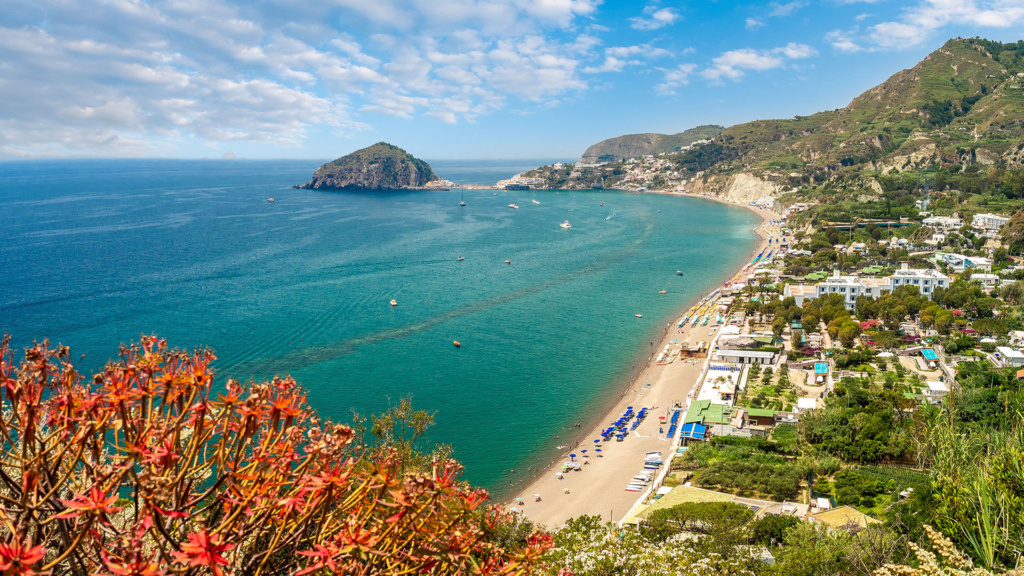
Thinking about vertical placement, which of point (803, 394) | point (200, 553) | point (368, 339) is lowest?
point (803, 394)

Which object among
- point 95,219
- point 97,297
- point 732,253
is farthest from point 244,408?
point 95,219

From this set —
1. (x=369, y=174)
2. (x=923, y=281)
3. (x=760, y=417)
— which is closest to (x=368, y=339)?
(x=760, y=417)

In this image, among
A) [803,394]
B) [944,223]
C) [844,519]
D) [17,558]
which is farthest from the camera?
[944,223]

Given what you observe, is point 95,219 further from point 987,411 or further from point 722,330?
point 987,411

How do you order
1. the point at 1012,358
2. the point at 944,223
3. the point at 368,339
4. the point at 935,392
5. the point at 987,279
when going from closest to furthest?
the point at 935,392, the point at 1012,358, the point at 368,339, the point at 987,279, the point at 944,223

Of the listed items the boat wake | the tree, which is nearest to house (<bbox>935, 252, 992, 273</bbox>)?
the boat wake

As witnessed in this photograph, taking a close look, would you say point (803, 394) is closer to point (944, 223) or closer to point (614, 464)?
point (614, 464)
